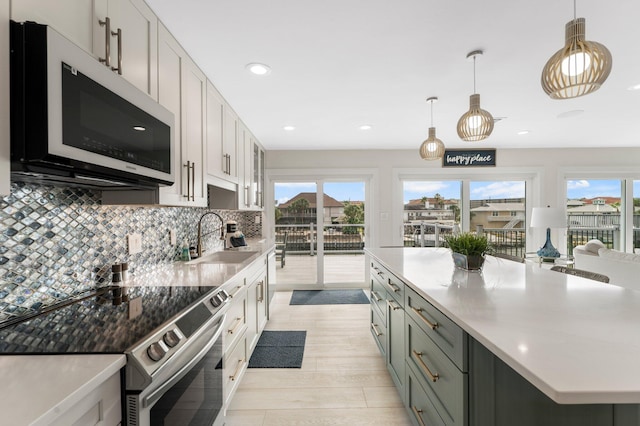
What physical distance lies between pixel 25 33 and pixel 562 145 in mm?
6198

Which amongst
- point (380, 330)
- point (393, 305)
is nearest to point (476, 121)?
point (393, 305)

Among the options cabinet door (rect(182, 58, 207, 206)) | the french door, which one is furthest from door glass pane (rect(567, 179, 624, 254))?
cabinet door (rect(182, 58, 207, 206))

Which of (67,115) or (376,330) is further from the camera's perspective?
(376,330)

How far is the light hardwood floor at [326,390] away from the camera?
1.83 m

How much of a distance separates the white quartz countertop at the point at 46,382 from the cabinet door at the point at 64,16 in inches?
37.3

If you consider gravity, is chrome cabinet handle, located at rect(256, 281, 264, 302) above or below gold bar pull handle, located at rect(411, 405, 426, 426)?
above

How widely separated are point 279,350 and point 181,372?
1.76 metres

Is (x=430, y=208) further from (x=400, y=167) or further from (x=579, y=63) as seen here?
(x=579, y=63)

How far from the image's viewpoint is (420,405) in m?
1.50

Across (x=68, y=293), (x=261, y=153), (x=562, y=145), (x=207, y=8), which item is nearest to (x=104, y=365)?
(x=68, y=293)

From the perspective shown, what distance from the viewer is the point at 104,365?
2.53ft

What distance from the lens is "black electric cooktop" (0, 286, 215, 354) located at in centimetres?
87

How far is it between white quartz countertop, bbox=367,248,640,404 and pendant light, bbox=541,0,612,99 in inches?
37.0

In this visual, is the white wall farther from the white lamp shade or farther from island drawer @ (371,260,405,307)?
island drawer @ (371,260,405,307)
